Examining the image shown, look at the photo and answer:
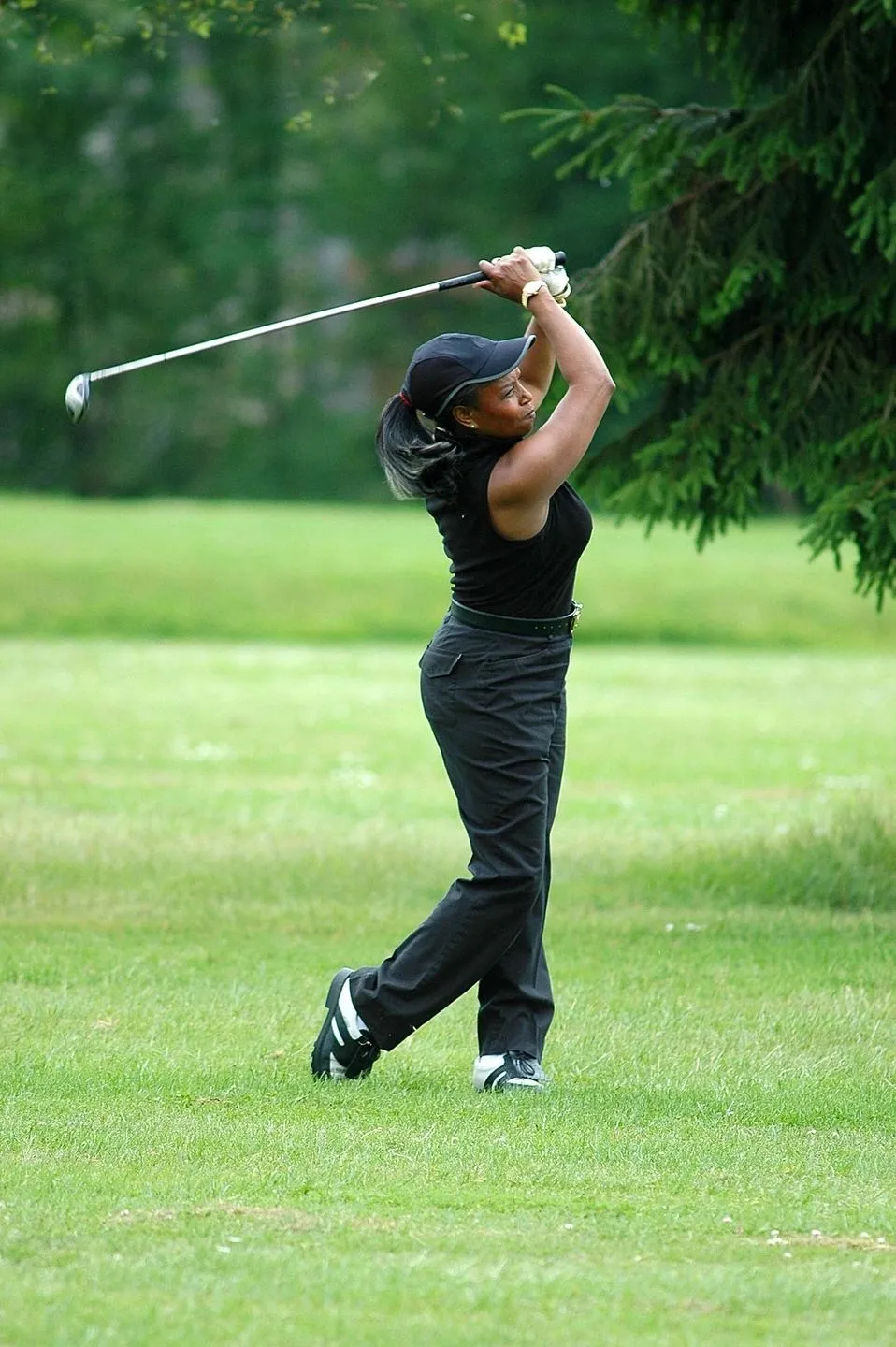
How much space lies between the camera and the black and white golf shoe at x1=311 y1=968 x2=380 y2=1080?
217 inches

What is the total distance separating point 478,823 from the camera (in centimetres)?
537

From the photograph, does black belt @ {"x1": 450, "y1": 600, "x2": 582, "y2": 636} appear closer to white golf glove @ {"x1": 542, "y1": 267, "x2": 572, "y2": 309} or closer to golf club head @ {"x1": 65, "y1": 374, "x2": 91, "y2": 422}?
white golf glove @ {"x1": 542, "y1": 267, "x2": 572, "y2": 309}

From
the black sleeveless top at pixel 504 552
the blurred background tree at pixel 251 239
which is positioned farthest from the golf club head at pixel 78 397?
the blurred background tree at pixel 251 239

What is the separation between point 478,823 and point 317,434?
4350 centimetres

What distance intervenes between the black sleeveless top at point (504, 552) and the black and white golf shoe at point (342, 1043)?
1.11 m

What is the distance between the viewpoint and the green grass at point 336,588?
86.3 ft

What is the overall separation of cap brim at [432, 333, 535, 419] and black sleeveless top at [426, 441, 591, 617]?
170 millimetres

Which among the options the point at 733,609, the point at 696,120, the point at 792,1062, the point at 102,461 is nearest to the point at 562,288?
the point at 792,1062

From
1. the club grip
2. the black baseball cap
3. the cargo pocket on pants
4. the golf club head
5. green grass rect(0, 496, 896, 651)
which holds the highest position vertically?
the club grip

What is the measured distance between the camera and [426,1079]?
5656 millimetres

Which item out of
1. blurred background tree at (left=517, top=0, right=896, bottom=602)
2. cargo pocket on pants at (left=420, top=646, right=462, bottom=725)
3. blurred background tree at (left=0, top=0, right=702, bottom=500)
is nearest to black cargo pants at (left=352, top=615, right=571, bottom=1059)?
cargo pocket on pants at (left=420, top=646, right=462, bottom=725)

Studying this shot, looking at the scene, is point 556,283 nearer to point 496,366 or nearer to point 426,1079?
point 496,366

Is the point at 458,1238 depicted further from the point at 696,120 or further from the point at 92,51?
the point at 92,51

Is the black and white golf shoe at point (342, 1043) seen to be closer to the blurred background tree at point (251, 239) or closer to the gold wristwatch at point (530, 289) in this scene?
the gold wristwatch at point (530, 289)
